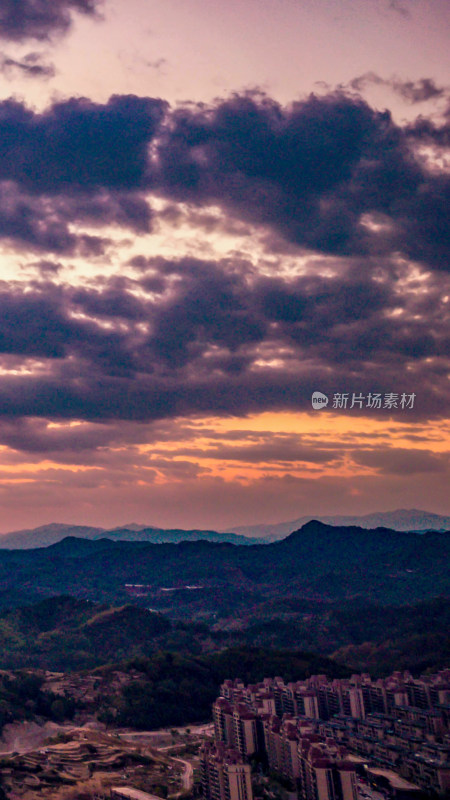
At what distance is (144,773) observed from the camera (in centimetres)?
4903

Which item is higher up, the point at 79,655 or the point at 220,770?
the point at 220,770

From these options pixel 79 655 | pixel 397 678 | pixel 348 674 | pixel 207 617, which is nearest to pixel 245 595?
pixel 207 617

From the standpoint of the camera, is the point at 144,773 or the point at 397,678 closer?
the point at 144,773

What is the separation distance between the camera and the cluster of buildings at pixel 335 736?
4228cm

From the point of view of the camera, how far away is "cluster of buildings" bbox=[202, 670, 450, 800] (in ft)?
139

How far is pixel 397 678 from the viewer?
2611 inches

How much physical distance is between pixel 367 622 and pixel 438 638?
37.9m

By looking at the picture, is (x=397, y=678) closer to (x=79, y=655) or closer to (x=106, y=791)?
(x=106, y=791)

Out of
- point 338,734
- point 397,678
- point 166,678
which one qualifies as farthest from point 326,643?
point 338,734

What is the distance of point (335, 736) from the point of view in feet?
191

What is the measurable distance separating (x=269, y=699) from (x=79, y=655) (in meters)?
62.3

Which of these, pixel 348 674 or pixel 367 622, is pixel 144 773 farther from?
pixel 367 622

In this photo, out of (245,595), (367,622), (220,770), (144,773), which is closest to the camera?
(220,770)

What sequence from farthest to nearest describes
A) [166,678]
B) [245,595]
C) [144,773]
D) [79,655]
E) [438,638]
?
[245,595], [79,655], [438,638], [166,678], [144,773]
